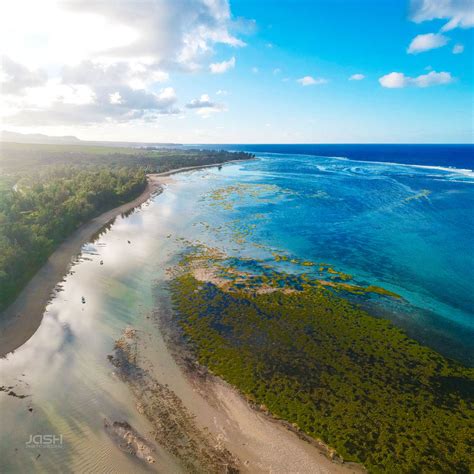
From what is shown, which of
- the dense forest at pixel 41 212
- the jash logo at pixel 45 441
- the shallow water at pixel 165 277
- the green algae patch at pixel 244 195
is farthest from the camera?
the green algae patch at pixel 244 195

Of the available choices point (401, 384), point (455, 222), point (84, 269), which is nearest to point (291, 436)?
point (401, 384)

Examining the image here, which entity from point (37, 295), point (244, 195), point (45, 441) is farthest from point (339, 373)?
point (244, 195)

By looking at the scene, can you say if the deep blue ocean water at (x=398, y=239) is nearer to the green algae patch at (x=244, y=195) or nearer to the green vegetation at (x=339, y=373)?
the green algae patch at (x=244, y=195)

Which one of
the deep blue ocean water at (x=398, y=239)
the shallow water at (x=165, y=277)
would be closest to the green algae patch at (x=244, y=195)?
the shallow water at (x=165, y=277)

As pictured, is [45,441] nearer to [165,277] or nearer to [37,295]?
[37,295]

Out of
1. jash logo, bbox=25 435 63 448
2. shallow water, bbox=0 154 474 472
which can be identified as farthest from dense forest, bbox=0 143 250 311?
jash logo, bbox=25 435 63 448

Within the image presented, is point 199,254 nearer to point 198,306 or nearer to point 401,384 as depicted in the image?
point 198,306
